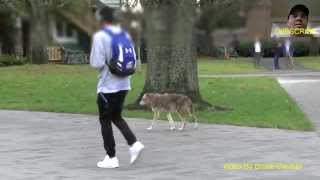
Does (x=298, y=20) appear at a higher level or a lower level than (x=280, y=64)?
higher

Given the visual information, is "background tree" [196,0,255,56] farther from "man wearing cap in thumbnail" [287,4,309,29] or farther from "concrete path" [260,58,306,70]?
"concrete path" [260,58,306,70]

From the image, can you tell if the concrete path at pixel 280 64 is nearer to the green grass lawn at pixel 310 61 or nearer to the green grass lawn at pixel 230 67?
the green grass lawn at pixel 310 61

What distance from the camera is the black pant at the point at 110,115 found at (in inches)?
336

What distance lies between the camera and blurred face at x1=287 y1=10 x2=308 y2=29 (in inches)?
491

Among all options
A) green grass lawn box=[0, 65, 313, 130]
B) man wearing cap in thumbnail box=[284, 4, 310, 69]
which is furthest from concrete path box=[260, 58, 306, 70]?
man wearing cap in thumbnail box=[284, 4, 310, 69]

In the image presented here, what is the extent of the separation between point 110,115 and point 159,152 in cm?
159

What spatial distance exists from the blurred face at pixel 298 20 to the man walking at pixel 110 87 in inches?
186

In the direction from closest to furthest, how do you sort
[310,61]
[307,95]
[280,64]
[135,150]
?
[135,150] < [307,95] < [280,64] < [310,61]

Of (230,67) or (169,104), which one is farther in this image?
(230,67)

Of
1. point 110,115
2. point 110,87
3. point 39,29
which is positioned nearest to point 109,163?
point 110,115

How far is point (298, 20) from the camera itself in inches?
550

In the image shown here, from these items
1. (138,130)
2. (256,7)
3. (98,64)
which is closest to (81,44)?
(98,64)

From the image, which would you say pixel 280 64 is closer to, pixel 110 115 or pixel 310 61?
pixel 310 61

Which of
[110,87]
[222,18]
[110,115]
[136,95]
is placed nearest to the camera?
[222,18]
